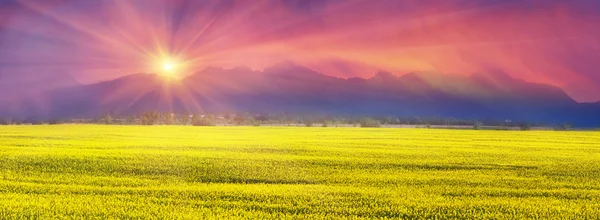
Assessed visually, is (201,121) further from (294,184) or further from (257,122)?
(294,184)

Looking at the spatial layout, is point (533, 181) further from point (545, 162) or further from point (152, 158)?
point (152, 158)

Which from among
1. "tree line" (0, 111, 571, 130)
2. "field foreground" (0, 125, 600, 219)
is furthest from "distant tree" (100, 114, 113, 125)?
"field foreground" (0, 125, 600, 219)

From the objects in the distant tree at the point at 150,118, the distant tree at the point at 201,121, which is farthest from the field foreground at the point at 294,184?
the distant tree at the point at 150,118

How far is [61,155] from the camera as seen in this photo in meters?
26.1

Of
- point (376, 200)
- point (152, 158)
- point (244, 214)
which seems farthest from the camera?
point (152, 158)

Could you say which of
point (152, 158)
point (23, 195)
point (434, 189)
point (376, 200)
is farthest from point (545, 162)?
point (23, 195)

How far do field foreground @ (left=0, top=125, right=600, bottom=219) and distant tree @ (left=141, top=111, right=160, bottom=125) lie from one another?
58.2 m

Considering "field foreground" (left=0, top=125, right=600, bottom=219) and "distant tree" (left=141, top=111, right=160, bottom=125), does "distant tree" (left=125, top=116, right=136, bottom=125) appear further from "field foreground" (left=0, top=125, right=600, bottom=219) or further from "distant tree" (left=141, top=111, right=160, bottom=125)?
"field foreground" (left=0, top=125, right=600, bottom=219)

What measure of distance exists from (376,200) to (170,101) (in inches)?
5019

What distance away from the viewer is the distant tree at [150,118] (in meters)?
88.1

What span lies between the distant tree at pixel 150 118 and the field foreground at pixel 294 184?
5823 cm

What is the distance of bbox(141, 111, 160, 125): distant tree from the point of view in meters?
88.1

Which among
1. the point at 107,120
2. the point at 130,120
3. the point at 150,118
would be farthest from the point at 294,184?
the point at 130,120

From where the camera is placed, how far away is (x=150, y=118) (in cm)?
8950
